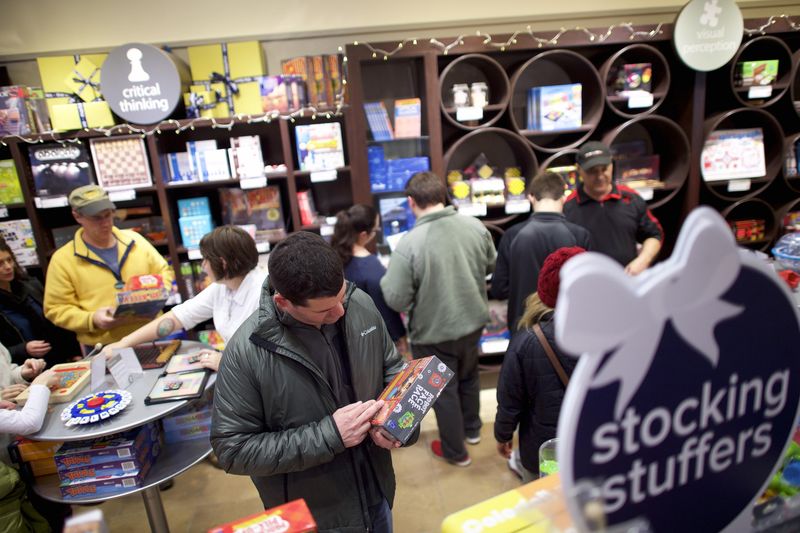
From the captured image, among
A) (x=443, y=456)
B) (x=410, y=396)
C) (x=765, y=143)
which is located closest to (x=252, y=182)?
(x=443, y=456)

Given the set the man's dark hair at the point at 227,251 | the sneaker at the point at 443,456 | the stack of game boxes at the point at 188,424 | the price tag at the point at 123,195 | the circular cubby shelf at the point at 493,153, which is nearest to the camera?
the man's dark hair at the point at 227,251

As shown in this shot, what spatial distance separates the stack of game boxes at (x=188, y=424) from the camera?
233cm

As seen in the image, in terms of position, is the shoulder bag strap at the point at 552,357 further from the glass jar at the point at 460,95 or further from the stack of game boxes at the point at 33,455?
the glass jar at the point at 460,95

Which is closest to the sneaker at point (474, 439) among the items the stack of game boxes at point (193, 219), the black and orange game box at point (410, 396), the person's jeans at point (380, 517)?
the person's jeans at point (380, 517)

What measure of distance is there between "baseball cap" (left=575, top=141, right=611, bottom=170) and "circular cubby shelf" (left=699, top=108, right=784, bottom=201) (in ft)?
3.82

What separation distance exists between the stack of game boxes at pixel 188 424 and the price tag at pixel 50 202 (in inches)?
79.4

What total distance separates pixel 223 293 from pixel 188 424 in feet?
2.17

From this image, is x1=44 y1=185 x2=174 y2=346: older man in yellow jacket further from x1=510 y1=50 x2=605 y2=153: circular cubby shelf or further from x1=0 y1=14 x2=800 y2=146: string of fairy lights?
x1=510 y1=50 x2=605 y2=153: circular cubby shelf

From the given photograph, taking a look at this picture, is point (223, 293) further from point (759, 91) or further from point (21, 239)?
point (759, 91)

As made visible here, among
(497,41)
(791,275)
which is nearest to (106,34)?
(497,41)

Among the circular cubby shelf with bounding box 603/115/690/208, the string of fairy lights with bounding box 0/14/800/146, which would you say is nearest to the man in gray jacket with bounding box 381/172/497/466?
the string of fairy lights with bounding box 0/14/800/146

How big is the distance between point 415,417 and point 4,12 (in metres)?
4.36

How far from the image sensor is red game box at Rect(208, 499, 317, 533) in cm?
86

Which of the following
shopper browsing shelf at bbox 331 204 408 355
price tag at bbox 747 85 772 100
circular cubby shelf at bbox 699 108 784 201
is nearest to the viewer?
shopper browsing shelf at bbox 331 204 408 355
